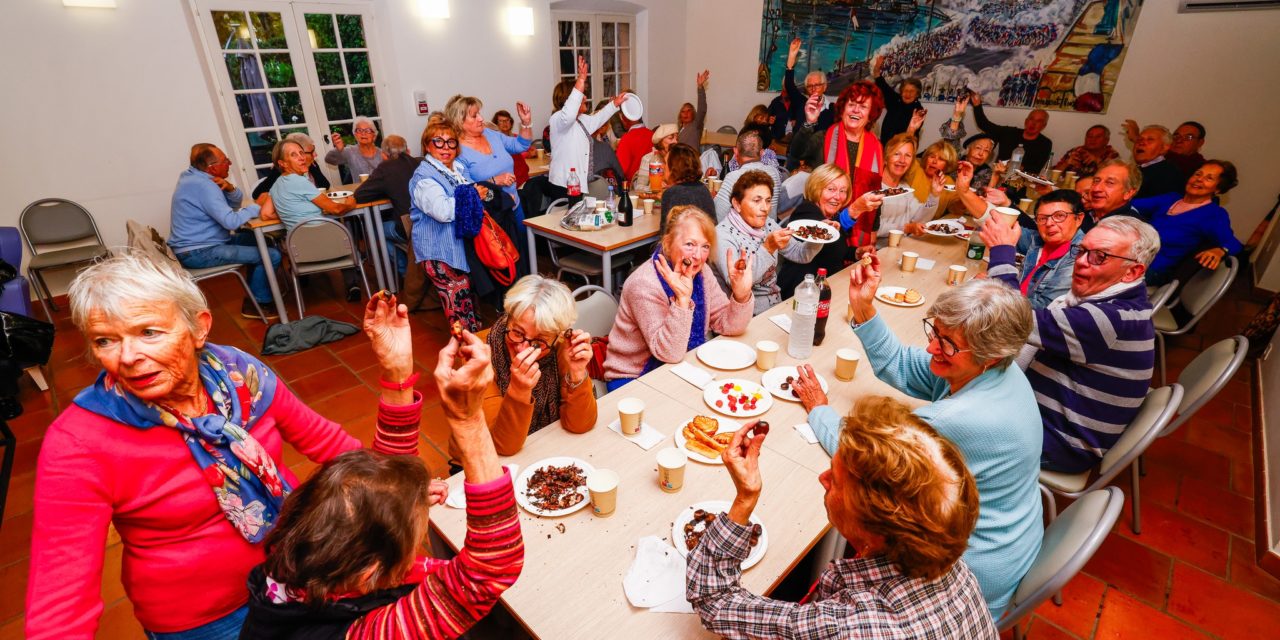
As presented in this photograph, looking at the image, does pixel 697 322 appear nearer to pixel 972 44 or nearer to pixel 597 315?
pixel 597 315


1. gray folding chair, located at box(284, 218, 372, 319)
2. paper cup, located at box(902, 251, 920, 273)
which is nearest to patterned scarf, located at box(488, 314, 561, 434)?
paper cup, located at box(902, 251, 920, 273)

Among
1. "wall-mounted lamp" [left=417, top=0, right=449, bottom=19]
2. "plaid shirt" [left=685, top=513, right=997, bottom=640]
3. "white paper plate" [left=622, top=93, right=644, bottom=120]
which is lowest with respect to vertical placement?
"plaid shirt" [left=685, top=513, right=997, bottom=640]

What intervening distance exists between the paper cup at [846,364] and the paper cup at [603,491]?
1103 mm

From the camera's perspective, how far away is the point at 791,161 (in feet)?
16.6

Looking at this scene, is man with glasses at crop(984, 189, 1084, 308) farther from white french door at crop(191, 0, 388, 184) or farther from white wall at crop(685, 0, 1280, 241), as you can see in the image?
white french door at crop(191, 0, 388, 184)

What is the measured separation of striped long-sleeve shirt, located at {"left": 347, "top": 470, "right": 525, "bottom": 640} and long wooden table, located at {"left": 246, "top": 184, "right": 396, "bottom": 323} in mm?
4030

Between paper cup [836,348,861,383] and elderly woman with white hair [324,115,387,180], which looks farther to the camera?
elderly woman with white hair [324,115,387,180]

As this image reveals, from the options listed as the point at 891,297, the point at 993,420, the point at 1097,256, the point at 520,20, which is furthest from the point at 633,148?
the point at 993,420

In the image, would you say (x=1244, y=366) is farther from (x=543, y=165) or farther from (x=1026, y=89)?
(x=543, y=165)

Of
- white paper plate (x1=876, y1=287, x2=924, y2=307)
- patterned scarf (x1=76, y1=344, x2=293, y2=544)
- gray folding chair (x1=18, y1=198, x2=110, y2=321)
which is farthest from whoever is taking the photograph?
gray folding chair (x1=18, y1=198, x2=110, y2=321)

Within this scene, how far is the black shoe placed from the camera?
4.56 meters

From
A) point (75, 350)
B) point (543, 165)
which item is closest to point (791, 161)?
point (543, 165)

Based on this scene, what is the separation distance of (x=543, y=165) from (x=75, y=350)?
4256mm

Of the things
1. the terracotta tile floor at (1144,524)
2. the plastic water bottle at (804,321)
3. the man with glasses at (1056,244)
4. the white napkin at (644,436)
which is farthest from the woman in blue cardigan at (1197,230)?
the white napkin at (644,436)
